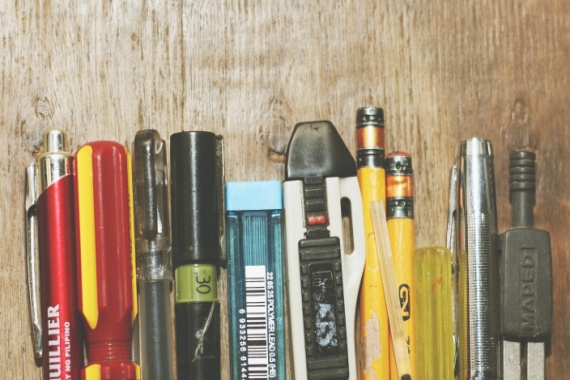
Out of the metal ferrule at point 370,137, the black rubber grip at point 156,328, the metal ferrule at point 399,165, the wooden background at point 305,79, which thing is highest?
the wooden background at point 305,79

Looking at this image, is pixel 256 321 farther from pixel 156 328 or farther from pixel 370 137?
pixel 370 137

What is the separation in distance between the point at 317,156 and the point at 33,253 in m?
0.33

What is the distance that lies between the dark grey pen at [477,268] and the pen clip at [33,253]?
460mm

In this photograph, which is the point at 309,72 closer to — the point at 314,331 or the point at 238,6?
the point at 238,6

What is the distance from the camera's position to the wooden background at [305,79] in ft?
3.02

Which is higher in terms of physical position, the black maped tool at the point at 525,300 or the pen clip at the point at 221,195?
the pen clip at the point at 221,195

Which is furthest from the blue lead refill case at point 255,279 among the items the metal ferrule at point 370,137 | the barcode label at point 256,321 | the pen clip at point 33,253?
the pen clip at point 33,253

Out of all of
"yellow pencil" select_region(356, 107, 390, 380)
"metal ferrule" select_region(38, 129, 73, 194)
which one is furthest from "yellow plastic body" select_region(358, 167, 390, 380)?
"metal ferrule" select_region(38, 129, 73, 194)

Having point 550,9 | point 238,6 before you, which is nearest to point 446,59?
point 550,9

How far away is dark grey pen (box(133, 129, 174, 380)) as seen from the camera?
0.86 metres

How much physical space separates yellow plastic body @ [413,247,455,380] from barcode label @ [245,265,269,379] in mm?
167

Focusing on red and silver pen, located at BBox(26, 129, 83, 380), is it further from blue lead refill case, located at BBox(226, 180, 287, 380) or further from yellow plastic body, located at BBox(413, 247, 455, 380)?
yellow plastic body, located at BBox(413, 247, 455, 380)

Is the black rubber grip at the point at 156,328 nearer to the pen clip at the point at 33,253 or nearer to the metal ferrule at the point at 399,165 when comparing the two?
the pen clip at the point at 33,253

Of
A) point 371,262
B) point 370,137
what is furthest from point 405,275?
point 370,137
